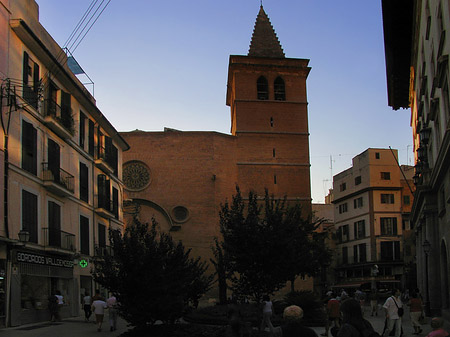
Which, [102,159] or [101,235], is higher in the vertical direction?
[102,159]

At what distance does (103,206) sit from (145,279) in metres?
14.4

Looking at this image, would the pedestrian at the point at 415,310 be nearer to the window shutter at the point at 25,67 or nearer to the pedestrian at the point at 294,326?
the pedestrian at the point at 294,326

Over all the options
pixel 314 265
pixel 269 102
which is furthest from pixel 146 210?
pixel 314 265

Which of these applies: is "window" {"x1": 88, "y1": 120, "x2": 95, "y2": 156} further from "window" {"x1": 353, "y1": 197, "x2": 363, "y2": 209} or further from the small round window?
"window" {"x1": 353, "y1": 197, "x2": 363, "y2": 209}

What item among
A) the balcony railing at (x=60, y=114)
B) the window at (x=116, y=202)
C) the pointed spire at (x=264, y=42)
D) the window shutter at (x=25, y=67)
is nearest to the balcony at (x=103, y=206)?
the window at (x=116, y=202)

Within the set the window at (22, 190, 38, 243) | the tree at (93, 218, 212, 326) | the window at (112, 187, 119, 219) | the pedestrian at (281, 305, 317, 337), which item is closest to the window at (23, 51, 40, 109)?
the window at (22, 190, 38, 243)

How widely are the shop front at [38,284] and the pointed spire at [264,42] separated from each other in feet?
98.1

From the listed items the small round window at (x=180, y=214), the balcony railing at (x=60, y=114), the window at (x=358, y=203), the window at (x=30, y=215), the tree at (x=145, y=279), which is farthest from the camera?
the window at (x=358, y=203)

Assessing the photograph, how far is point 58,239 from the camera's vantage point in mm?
21328

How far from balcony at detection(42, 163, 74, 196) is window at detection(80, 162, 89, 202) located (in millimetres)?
1220

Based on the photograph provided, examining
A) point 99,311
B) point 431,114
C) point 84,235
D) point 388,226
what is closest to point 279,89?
point 388,226

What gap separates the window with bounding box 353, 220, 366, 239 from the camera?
50334mm

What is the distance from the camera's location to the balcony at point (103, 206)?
26888 mm

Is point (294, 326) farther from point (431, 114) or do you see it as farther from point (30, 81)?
point (30, 81)
